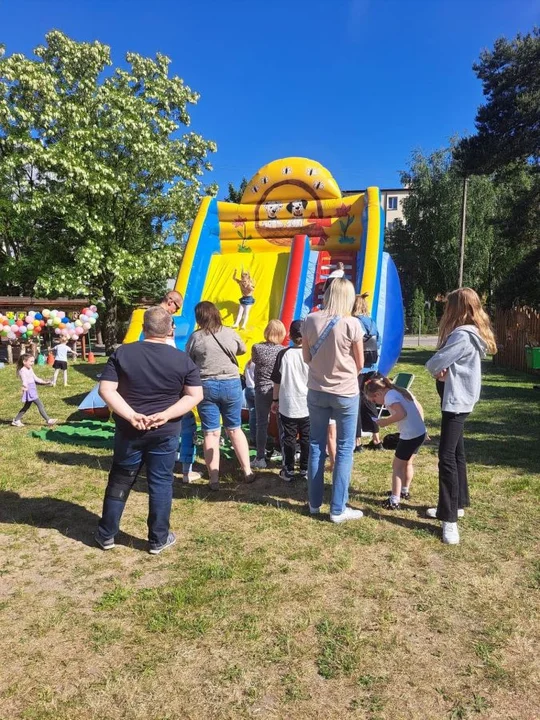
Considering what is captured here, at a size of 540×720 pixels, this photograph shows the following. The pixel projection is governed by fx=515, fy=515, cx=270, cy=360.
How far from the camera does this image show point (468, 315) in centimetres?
380

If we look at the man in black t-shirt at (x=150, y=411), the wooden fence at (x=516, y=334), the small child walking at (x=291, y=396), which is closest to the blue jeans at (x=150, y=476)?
the man in black t-shirt at (x=150, y=411)

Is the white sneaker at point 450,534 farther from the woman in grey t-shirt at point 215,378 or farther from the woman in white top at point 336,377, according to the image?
the woman in grey t-shirt at point 215,378

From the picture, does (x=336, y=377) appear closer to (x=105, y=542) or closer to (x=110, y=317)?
(x=105, y=542)

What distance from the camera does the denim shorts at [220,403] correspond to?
4.72 metres

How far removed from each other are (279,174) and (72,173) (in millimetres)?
10596

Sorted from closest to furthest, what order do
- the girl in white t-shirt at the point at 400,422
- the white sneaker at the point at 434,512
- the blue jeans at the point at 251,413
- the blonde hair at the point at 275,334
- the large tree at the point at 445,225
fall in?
the white sneaker at the point at 434,512, the girl in white t-shirt at the point at 400,422, the blonde hair at the point at 275,334, the blue jeans at the point at 251,413, the large tree at the point at 445,225

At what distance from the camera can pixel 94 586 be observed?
10.5 ft

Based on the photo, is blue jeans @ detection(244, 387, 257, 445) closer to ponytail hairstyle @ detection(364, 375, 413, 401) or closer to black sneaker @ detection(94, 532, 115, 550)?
ponytail hairstyle @ detection(364, 375, 413, 401)

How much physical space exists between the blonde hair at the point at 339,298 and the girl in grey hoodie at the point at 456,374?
75cm

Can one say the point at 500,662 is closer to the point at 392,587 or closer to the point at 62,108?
the point at 392,587

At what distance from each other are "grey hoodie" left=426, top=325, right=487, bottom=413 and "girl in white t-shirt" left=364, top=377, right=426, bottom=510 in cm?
54

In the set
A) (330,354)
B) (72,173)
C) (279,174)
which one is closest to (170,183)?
(72,173)

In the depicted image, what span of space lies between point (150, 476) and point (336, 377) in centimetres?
155

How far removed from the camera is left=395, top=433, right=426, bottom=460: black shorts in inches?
170
